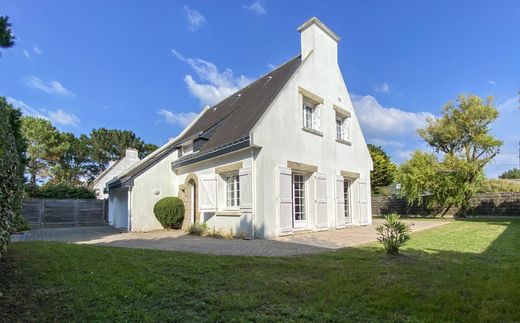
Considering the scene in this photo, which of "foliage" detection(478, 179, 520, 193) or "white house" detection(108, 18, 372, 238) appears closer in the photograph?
"white house" detection(108, 18, 372, 238)

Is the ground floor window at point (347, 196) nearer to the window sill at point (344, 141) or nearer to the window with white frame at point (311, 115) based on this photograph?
the window sill at point (344, 141)

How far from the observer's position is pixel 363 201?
Result: 51.5 feet

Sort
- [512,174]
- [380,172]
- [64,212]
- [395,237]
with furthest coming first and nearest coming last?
[512,174] < [380,172] < [64,212] < [395,237]

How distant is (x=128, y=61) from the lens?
51.0 feet

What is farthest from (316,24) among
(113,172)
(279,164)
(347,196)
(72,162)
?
(72,162)

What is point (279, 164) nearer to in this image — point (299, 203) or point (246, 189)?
point (246, 189)

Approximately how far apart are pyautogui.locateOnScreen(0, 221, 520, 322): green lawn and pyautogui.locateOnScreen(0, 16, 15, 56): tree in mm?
3436

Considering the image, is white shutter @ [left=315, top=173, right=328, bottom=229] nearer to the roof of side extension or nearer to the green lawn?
the roof of side extension

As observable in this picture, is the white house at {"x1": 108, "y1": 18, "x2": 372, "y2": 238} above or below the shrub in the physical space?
above

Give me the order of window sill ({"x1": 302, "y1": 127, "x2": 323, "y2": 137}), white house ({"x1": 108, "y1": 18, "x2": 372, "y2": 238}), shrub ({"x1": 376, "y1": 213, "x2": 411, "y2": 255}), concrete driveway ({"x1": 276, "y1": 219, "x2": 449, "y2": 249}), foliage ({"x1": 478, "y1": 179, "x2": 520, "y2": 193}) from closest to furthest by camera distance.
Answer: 1. shrub ({"x1": 376, "y1": 213, "x2": 411, "y2": 255})
2. concrete driveway ({"x1": 276, "y1": 219, "x2": 449, "y2": 249})
3. white house ({"x1": 108, "y1": 18, "x2": 372, "y2": 238})
4. window sill ({"x1": 302, "y1": 127, "x2": 323, "y2": 137})
5. foliage ({"x1": 478, "y1": 179, "x2": 520, "y2": 193})

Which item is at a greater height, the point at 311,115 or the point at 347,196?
the point at 311,115

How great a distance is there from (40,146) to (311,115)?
34.8m

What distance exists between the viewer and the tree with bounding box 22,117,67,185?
35106mm

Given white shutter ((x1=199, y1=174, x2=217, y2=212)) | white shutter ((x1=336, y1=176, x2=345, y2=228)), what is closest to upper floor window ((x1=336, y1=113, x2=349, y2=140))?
white shutter ((x1=336, y1=176, x2=345, y2=228))
